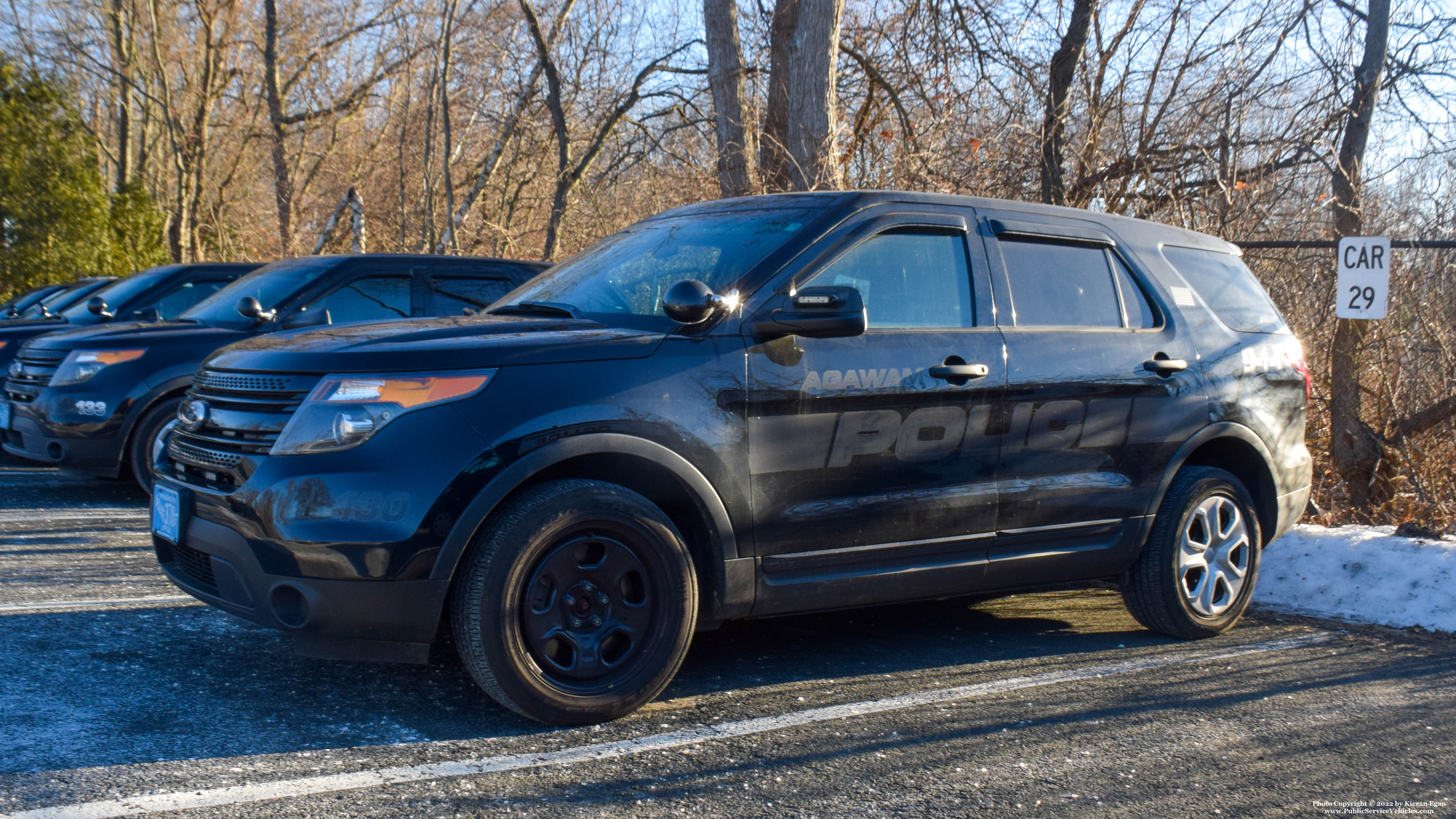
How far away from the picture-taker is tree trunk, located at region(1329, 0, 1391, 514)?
29.6 ft

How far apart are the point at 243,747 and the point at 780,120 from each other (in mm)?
9191

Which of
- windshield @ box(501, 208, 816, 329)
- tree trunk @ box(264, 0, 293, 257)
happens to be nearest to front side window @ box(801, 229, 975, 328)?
windshield @ box(501, 208, 816, 329)

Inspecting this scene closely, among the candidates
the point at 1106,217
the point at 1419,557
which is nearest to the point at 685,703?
the point at 1106,217

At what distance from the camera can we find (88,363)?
793 cm

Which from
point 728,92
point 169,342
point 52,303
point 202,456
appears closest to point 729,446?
point 202,456

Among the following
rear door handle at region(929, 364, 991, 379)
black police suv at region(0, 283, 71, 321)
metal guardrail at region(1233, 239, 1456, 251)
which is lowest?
rear door handle at region(929, 364, 991, 379)

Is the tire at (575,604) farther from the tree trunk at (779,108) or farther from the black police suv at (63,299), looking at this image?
the black police suv at (63,299)

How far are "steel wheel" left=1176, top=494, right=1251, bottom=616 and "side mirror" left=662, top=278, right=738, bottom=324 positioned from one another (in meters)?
2.54

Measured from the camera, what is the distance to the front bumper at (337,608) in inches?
138

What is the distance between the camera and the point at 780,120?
37.9 ft

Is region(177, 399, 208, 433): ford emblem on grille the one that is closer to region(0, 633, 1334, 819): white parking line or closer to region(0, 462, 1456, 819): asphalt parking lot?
region(0, 462, 1456, 819): asphalt parking lot

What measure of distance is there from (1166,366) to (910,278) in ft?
4.43

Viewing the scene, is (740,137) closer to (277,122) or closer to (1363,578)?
(1363,578)

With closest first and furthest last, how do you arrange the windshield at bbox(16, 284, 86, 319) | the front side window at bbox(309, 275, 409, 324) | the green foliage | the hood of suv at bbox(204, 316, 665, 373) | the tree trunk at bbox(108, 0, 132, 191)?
1. the hood of suv at bbox(204, 316, 665, 373)
2. the front side window at bbox(309, 275, 409, 324)
3. the windshield at bbox(16, 284, 86, 319)
4. the green foliage
5. the tree trunk at bbox(108, 0, 132, 191)
